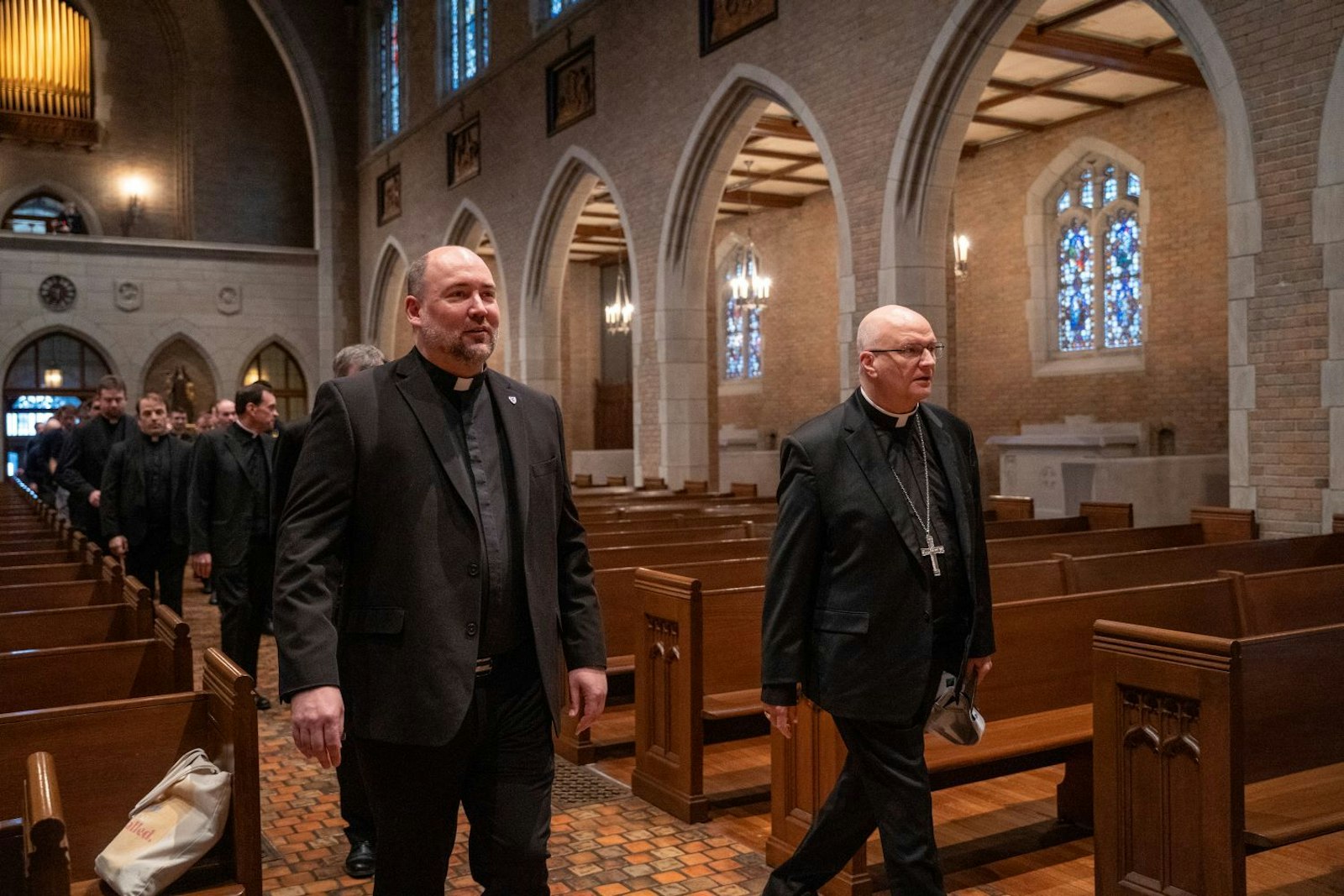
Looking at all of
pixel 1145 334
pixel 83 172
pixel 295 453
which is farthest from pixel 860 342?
pixel 83 172

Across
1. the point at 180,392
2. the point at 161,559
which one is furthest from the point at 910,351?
the point at 180,392

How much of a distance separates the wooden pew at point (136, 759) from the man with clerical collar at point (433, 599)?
0.38m

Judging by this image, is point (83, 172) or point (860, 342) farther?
point (83, 172)

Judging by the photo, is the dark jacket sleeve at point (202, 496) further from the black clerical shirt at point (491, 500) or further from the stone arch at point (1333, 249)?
the stone arch at point (1333, 249)

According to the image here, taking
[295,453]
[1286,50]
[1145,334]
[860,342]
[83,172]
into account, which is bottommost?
[295,453]

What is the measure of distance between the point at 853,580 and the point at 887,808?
47cm

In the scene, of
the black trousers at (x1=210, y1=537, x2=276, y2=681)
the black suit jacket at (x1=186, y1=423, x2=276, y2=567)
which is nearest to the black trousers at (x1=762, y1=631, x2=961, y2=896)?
the black trousers at (x1=210, y1=537, x2=276, y2=681)

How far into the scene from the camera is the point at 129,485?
6426 mm

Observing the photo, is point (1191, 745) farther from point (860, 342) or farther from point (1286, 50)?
point (1286, 50)

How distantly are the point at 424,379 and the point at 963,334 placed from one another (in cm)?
1339

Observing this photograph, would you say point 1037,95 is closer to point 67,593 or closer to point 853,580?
point 67,593

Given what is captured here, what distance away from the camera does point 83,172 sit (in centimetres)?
1952

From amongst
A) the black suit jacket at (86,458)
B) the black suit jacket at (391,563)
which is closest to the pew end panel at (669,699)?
the black suit jacket at (391,563)

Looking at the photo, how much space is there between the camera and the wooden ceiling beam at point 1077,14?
9.34 meters
